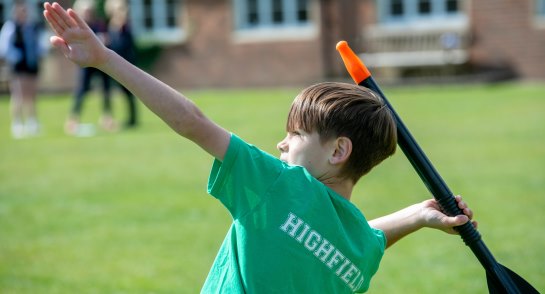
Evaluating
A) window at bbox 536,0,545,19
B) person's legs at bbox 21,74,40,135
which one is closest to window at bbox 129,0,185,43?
window at bbox 536,0,545,19

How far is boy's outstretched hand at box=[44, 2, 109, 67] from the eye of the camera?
8.27ft

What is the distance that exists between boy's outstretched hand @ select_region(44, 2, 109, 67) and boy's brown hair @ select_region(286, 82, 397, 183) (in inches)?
24.4

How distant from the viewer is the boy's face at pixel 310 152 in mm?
2791

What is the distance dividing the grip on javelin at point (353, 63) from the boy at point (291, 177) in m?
0.17

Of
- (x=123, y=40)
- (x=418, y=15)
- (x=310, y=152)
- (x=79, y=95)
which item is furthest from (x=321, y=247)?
(x=418, y=15)

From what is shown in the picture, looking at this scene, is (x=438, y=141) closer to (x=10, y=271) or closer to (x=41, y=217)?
(x=41, y=217)

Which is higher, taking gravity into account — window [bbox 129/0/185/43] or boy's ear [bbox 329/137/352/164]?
boy's ear [bbox 329/137/352/164]

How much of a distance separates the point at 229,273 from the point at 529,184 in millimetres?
7435

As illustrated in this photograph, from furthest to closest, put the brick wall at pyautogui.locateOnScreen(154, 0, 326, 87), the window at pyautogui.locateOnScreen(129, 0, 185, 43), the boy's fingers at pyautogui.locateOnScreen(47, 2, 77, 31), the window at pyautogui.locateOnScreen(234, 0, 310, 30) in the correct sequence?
the window at pyautogui.locateOnScreen(129, 0, 185, 43)
the window at pyautogui.locateOnScreen(234, 0, 310, 30)
the brick wall at pyautogui.locateOnScreen(154, 0, 326, 87)
the boy's fingers at pyautogui.locateOnScreen(47, 2, 77, 31)

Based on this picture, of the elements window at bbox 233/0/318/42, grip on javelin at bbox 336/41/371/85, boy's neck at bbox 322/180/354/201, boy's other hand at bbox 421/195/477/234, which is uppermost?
grip on javelin at bbox 336/41/371/85

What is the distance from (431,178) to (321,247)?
599 millimetres

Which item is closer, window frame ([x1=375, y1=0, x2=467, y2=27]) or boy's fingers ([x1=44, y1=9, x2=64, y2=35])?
boy's fingers ([x1=44, y1=9, x2=64, y2=35])

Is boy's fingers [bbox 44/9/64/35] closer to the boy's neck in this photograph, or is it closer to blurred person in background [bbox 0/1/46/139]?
the boy's neck

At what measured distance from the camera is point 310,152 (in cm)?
279
